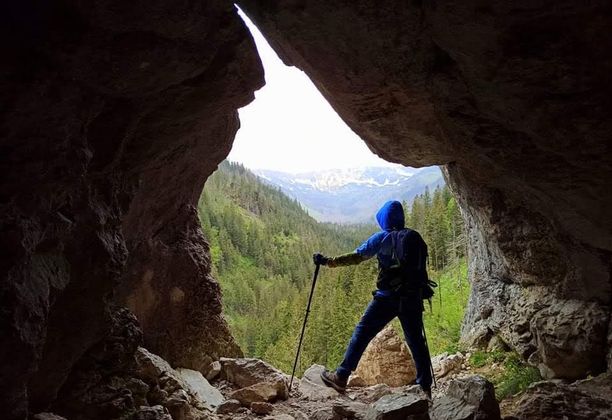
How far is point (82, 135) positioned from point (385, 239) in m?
4.18

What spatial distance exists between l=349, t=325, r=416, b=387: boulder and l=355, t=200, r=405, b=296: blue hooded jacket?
3.70 m

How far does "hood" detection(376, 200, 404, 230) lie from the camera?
695 cm

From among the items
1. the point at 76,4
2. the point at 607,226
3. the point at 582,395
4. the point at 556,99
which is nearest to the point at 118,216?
the point at 76,4

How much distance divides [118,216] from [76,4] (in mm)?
2402

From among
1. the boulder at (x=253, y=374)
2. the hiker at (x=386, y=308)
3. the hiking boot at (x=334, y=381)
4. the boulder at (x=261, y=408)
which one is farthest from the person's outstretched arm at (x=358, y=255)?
the boulder at (x=261, y=408)

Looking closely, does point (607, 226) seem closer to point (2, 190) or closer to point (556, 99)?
point (556, 99)

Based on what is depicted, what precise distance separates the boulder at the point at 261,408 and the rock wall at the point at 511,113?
4162 millimetres

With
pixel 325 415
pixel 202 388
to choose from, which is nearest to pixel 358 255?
pixel 325 415

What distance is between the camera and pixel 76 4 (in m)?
3.42

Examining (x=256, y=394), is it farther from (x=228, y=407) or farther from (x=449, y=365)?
(x=449, y=365)

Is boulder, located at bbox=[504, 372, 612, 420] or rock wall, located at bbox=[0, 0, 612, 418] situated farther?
boulder, located at bbox=[504, 372, 612, 420]

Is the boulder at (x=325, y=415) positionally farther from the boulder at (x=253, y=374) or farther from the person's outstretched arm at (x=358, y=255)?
the person's outstretched arm at (x=358, y=255)

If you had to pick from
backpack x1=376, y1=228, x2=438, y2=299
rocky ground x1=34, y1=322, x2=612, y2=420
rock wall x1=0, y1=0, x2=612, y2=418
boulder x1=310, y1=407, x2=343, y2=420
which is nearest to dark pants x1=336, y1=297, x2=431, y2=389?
backpack x1=376, y1=228, x2=438, y2=299

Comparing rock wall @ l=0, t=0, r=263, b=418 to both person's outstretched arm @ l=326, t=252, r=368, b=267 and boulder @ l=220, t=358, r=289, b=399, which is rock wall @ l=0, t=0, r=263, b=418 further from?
boulder @ l=220, t=358, r=289, b=399
